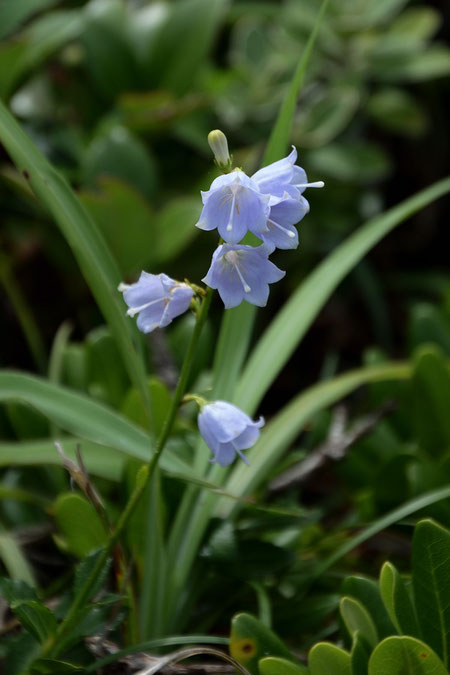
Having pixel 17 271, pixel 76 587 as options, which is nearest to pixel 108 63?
pixel 17 271

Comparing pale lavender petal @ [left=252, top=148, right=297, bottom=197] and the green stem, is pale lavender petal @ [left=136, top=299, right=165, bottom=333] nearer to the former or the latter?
the green stem

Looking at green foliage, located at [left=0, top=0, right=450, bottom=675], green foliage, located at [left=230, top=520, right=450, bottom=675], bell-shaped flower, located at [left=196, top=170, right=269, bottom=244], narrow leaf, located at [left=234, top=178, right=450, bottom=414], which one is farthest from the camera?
narrow leaf, located at [left=234, top=178, right=450, bottom=414]

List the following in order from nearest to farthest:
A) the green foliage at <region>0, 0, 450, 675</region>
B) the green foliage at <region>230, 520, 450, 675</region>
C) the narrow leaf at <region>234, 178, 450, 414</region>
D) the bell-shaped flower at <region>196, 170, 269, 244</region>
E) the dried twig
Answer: the bell-shaped flower at <region>196, 170, 269, 244</region>, the green foliage at <region>230, 520, 450, 675</region>, the green foliage at <region>0, 0, 450, 675</region>, the narrow leaf at <region>234, 178, 450, 414</region>, the dried twig

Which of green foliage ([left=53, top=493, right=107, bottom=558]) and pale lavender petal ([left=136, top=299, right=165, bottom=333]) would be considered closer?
pale lavender petal ([left=136, top=299, right=165, bottom=333])

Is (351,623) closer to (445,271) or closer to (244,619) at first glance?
(244,619)

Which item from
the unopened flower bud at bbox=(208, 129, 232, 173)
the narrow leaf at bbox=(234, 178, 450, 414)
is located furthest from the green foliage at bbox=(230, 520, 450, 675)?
the unopened flower bud at bbox=(208, 129, 232, 173)

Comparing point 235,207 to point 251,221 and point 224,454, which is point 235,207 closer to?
point 251,221

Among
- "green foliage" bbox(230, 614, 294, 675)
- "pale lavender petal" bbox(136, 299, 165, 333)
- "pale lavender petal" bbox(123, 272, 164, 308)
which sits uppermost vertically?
"pale lavender petal" bbox(123, 272, 164, 308)

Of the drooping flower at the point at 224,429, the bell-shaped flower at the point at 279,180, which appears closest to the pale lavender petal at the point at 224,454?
the drooping flower at the point at 224,429
